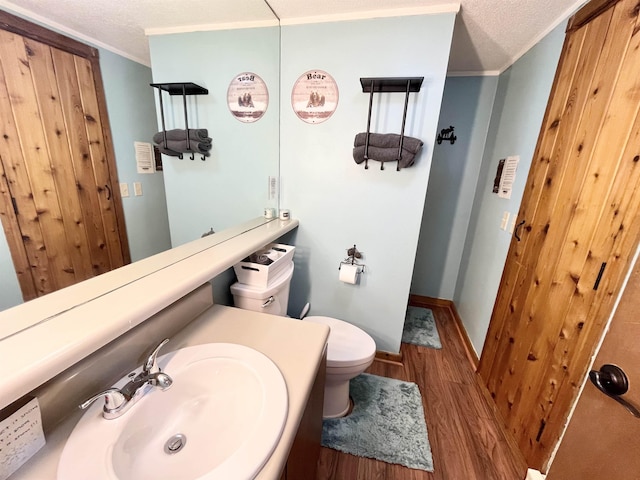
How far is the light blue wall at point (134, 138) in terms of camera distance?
76cm

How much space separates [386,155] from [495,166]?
1.16 meters

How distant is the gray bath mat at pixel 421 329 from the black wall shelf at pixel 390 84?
1934 mm

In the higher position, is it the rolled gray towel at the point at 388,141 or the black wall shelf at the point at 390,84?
the black wall shelf at the point at 390,84

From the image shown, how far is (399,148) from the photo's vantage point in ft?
4.92

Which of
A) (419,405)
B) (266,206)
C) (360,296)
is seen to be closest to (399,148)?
(266,206)

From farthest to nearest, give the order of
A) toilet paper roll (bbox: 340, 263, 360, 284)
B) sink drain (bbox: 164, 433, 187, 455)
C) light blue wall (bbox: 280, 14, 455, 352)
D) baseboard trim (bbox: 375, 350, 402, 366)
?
baseboard trim (bbox: 375, 350, 402, 366)
toilet paper roll (bbox: 340, 263, 360, 284)
light blue wall (bbox: 280, 14, 455, 352)
sink drain (bbox: 164, 433, 187, 455)

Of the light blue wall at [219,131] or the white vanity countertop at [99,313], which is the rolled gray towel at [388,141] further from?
the white vanity countertop at [99,313]

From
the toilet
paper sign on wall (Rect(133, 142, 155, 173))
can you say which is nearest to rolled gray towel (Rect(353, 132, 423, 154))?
the toilet

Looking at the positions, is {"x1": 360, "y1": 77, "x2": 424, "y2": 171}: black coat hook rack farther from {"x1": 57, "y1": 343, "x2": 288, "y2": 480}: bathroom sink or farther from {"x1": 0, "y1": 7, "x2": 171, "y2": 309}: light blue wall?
{"x1": 57, "y1": 343, "x2": 288, "y2": 480}: bathroom sink

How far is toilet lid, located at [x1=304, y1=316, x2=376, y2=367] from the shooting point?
1.39 meters

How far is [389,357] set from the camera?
1999 millimetres

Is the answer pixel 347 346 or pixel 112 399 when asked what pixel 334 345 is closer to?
pixel 347 346

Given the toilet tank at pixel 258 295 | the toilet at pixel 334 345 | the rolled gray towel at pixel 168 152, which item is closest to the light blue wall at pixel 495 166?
the toilet at pixel 334 345

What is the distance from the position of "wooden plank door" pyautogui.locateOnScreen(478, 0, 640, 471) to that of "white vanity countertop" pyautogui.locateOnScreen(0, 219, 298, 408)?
1.40 metres
